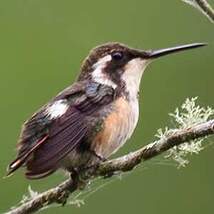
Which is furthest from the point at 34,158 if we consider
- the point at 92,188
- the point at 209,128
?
the point at 209,128

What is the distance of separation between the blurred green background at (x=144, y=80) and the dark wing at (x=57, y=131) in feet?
5.19

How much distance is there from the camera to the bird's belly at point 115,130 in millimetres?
3713

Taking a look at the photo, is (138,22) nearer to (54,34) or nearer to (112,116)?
(54,34)

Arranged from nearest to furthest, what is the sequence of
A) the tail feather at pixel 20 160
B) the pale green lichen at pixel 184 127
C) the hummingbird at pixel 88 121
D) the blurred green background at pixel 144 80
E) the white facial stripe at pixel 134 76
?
the pale green lichen at pixel 184 127 → the tail feather at pixel 20 160 → the hummingbird at pixel 88 121 → the white facial stripe at pixel 134 76 → the blurred green background at pixel 144 80

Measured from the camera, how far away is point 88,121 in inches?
148

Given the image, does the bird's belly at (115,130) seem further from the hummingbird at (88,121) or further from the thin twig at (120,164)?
the thin twig at (120,164)

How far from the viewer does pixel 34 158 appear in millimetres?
3527

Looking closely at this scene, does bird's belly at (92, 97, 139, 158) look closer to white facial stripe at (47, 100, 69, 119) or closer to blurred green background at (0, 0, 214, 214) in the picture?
white facial stripe at (47, 100, 69, 119)

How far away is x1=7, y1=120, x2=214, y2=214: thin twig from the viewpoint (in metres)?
3.13

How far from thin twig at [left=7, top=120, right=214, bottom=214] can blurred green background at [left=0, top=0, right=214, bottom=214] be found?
71.0 inches

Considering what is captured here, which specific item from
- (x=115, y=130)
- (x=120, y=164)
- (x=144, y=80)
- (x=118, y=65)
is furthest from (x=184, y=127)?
(x=144, y=80)

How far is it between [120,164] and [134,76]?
65 centimetres

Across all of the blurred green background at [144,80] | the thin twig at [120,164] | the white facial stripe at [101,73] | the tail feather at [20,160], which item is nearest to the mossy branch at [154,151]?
the thin twig at [120,164]

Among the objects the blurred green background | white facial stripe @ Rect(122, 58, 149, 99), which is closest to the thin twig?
white facial stripe @ Rect(122, 58, 149, 99)
